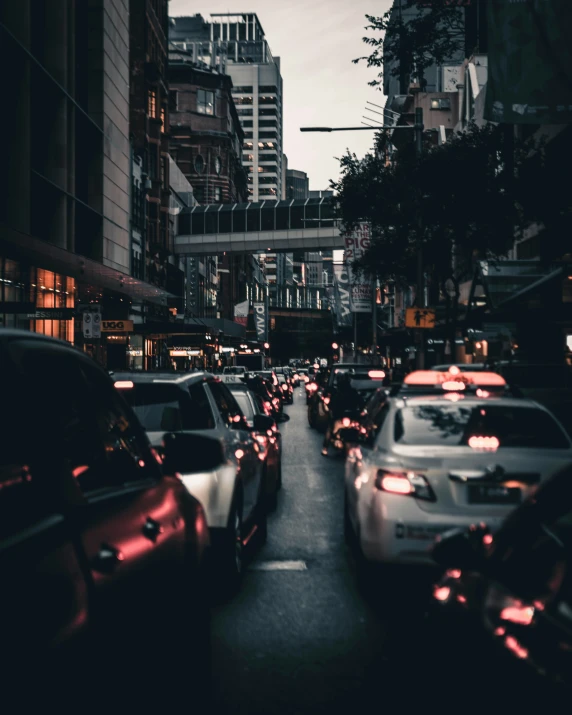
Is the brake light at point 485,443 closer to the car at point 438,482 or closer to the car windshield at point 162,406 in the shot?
the car at point 438,482

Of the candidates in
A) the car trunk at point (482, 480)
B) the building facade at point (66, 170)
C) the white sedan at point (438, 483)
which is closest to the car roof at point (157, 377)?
the white sedan at point (438, 483)

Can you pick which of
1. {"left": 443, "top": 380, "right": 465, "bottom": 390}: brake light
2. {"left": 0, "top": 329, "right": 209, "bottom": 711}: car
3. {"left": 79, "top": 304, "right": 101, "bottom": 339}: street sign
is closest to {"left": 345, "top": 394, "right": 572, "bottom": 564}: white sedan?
{"left": 443, "top": 380, "right": 465, "bottom": 390}: brake light

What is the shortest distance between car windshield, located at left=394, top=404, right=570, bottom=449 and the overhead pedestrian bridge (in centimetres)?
6269

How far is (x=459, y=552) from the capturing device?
11.5ft

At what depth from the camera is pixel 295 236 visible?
7388 centimetres

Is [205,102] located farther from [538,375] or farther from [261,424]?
[261,424]

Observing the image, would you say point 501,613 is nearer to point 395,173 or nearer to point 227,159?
point 395,173

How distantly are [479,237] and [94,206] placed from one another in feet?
66.3

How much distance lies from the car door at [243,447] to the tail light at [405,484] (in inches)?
73.1

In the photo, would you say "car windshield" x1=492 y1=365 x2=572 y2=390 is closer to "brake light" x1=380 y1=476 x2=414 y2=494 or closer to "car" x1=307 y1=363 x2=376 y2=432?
"car" x1=307 y1=363 x2=376 y2=432

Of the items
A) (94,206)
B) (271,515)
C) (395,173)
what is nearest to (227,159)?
(94,206)

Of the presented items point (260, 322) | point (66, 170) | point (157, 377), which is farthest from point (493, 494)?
point (260, 322)

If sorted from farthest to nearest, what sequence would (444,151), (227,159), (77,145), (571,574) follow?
(227,159), (77,145), (444,151), (571,574)

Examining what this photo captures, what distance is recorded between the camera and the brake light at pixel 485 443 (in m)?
7.14
